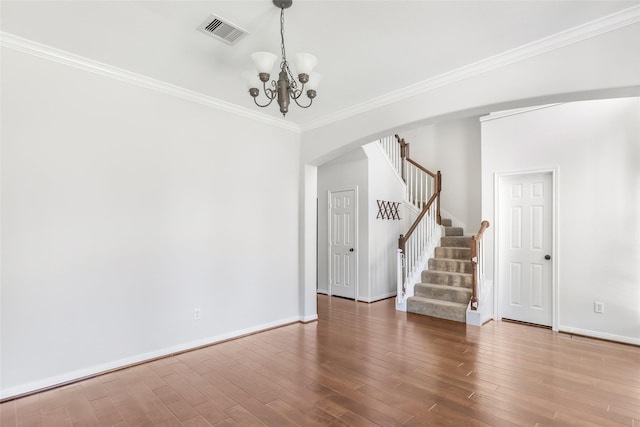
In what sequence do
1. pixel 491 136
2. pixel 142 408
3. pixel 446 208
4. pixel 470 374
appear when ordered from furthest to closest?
pixel 446 208, pixel 491 136, pixel 470 374, pixel 142 408

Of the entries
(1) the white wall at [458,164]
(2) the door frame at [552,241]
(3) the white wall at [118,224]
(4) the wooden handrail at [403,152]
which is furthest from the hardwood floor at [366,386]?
(4) the wooden handrail at [403,152]

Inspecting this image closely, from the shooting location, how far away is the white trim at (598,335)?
148 inches

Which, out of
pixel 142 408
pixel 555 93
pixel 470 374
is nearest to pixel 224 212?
pixel 142 408

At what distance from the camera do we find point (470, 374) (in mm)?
2998

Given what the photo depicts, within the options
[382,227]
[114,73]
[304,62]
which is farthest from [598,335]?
[114,73]

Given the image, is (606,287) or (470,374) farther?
(606,287)

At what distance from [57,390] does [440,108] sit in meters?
4.14

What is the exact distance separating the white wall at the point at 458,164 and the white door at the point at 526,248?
1631mm

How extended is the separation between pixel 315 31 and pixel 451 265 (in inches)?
172

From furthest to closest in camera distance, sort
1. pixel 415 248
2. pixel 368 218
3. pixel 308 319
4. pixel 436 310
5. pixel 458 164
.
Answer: pixel 458 164 < pixel 368 218 < pixel 415 248 < pixel 436 310 < pixel 308 319

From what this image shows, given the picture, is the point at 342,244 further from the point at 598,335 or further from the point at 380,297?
the point at 598,335

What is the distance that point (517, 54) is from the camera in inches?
106

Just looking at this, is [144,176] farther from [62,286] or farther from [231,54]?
[231,54]

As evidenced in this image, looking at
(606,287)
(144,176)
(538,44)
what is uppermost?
(538,44)
